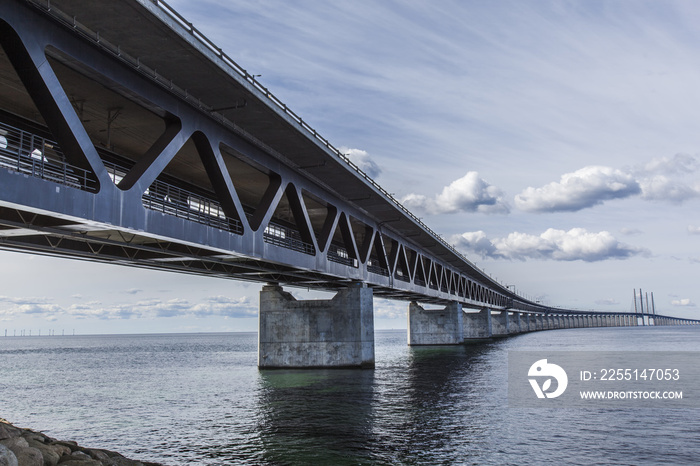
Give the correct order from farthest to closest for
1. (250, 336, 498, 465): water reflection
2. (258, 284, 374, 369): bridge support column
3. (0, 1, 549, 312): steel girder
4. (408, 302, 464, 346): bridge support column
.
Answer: (408, 302, 464, 346): bridge support column, (258, 284, 374, 369): bridge support column, (250, 336, 498, 465): water reflection, (0, 1, 549, 312): steel girder

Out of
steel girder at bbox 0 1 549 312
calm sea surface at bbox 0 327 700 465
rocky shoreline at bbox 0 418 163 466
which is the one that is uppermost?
steel girder at bbox 0 1 549 312

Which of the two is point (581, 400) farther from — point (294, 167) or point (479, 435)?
point (294, 167)

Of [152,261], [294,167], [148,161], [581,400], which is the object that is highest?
[294,167]

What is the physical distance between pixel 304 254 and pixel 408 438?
15303 mm

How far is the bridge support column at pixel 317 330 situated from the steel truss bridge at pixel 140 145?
20.7 ft

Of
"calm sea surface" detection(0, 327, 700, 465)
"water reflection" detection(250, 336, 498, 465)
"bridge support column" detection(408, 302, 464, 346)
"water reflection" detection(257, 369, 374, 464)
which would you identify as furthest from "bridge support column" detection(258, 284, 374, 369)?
"bridge support column" detection(408, 302, 464, 346)

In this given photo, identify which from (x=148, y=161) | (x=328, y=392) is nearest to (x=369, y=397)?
(x=328, y=392)

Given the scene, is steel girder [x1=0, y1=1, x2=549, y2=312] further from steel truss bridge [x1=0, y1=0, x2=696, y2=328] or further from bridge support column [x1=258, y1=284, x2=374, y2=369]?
bridge support column [x1=258, y1=284, x2=374, y2=369]

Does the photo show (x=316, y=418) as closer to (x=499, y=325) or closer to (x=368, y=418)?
(x=368, y=418)

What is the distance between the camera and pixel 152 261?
26.8m

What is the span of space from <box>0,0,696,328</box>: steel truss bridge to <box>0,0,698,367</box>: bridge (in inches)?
2.2

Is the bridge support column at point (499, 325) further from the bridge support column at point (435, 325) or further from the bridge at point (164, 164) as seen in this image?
the bridge at point (164, 164)

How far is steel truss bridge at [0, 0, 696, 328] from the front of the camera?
15.1m

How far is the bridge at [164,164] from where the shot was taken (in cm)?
1530
